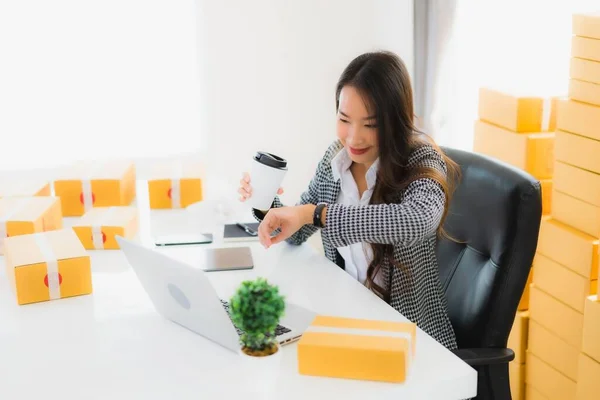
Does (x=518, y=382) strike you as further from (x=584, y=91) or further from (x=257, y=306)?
(x=257, y=306)

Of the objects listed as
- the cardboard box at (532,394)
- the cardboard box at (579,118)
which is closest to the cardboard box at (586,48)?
the cardboard box at (579,118)

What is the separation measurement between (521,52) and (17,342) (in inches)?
78.8

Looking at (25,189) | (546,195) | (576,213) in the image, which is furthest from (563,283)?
(25,189)

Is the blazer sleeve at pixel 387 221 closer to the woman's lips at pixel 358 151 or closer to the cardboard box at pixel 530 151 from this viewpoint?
the woman's lips at pixel 358 151

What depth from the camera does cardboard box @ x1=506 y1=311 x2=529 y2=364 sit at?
2.52 m

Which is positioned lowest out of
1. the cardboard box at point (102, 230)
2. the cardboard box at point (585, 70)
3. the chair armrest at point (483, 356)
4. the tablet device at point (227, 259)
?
the chair armrest at point (483, 356)

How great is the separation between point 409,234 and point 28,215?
103 centimetres

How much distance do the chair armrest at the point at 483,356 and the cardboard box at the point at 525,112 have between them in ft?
3.45

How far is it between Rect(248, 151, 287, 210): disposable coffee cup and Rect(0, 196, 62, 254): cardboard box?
585 mm

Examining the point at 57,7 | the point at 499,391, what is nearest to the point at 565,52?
the point at 499,391

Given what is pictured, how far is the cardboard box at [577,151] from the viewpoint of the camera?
7.04 feet

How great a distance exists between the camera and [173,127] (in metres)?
3.24

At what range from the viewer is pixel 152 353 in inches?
54.9

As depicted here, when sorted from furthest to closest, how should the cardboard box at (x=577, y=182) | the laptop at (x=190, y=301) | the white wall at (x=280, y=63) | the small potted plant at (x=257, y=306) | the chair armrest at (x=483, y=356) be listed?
1. the white wall at (x=280, y=63)
2. the cardboard box at (x=577, y=182)
3. the chair armrest at (x=483, y=356)
4. the laptop at (x=190, y=301)
5. the small potted plant at (x=257, y=306)
